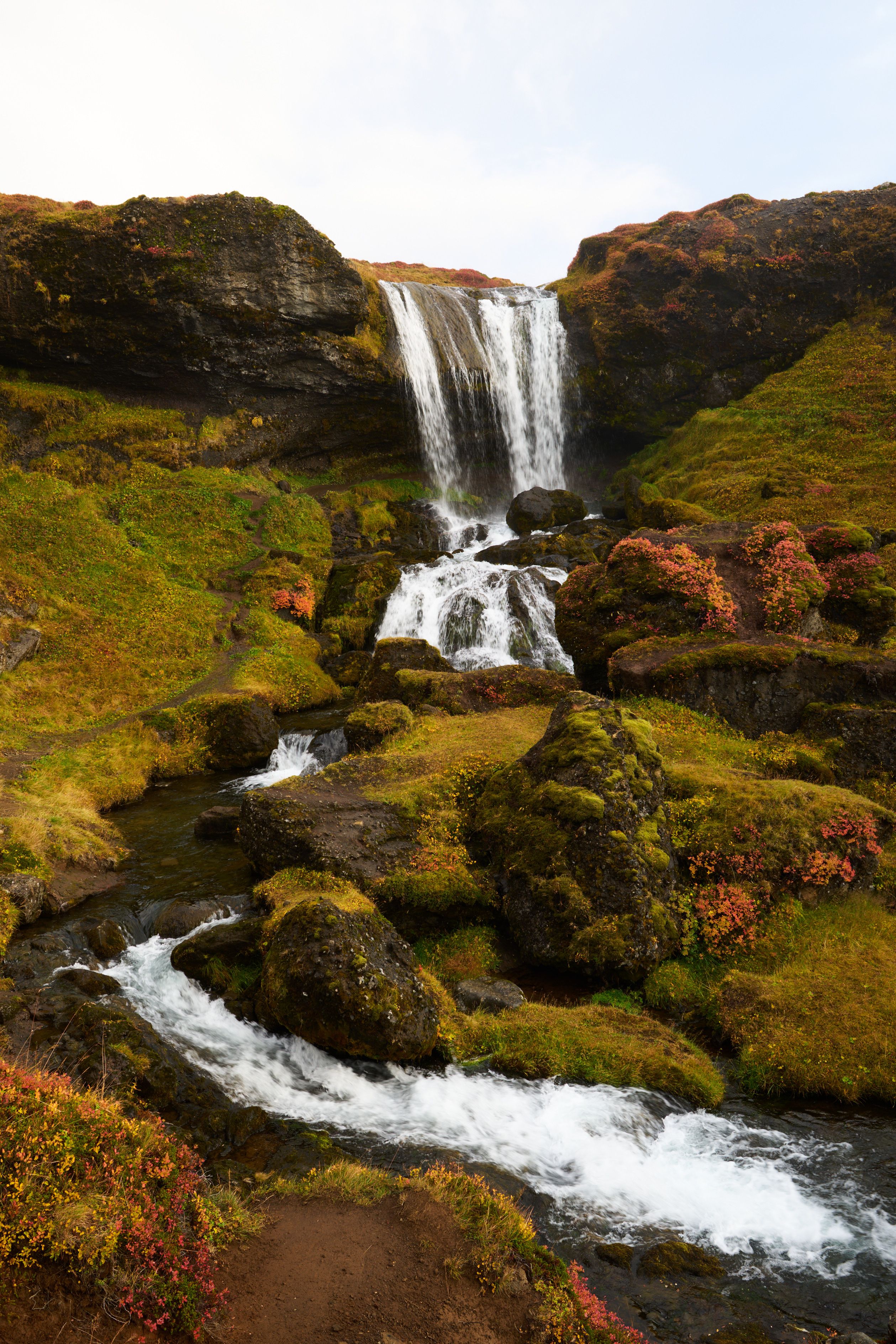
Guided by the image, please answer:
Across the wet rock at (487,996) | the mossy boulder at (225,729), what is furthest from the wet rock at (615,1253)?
the mossy boulder at (225,729)

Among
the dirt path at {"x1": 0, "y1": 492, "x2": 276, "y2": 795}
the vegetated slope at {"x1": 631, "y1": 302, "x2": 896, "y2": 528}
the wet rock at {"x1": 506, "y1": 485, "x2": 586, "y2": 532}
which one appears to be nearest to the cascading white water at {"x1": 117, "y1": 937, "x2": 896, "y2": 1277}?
the dirt path at {"x1": 0, "y1": 492, "x2": 276, "y2": 795}

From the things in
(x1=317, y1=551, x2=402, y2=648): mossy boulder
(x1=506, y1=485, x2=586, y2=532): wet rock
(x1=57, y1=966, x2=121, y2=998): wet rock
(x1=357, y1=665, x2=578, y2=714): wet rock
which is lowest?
(x1=57, y1=966, x2=121, y2=998): wet rock

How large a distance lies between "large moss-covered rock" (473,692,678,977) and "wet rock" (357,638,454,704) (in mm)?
9879

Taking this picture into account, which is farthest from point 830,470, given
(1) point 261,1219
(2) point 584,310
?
(1) point 261,1219

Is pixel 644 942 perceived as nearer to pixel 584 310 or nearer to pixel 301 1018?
pixel 301 1018

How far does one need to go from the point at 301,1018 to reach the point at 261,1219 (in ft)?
10.4

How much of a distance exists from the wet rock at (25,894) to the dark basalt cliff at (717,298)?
1742 inches

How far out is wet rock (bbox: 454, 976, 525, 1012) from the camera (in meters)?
10.0

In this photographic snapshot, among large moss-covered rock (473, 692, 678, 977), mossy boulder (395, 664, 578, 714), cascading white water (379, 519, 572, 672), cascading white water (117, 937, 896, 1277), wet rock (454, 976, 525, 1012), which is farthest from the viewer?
cascading white water (379, 519, 572, 672)

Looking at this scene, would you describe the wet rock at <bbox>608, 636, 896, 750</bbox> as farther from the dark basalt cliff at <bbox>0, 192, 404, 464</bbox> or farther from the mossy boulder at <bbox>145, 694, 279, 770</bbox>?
the dark basalt cliff at <bbox>0, 192, 404, 464</bbox>

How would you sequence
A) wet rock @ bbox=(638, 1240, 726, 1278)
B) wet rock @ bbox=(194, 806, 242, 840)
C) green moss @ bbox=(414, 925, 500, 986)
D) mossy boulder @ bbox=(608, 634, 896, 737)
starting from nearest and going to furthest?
wet rock @ bbox=(638, 1240, 726, 1278), green moss @ bbox=(414, 925, 500, 986), mossy boulder @ bbox=(608, 634, 896, 737), wet rock @ bbox=(194, 806, 242, 840)

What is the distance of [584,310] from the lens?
47219mm

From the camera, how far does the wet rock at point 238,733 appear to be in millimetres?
22094

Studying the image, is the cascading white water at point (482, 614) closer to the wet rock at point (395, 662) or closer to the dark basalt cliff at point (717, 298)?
the wet rock at point (395, 662)
